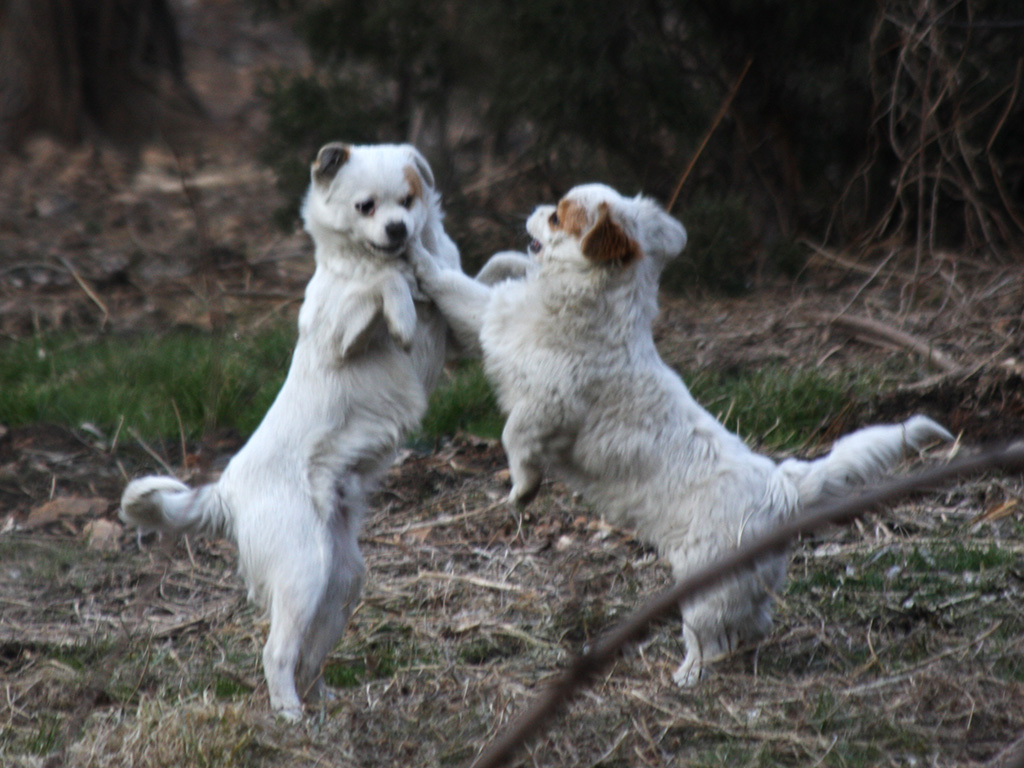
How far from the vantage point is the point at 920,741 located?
11.1 ft

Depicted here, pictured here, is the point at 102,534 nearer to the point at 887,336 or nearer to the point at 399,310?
the point at 399,310

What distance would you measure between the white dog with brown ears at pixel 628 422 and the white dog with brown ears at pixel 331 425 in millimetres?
193

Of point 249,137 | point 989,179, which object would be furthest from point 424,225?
point 249,137

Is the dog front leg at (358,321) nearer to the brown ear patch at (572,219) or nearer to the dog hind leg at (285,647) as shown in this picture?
the brown ear patch at (572,219)

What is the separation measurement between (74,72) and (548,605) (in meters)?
10.4

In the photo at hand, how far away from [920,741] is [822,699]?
1.04 feet

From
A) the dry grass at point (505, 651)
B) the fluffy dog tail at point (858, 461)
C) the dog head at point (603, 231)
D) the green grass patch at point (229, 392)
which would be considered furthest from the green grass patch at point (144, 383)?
the fluffy dog tail at point (858, 461)

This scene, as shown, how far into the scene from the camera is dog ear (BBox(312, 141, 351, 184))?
13.5 ft

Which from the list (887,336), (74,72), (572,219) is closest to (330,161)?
(572,219)

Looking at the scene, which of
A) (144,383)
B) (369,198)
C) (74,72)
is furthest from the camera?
(74,72)

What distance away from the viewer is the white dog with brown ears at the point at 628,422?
383 cm

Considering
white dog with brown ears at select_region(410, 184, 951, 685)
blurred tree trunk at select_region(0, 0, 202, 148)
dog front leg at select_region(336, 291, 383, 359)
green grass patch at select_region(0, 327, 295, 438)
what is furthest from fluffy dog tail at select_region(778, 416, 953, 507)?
blurred tree trunk at select_region(0, 0, 202, 148)

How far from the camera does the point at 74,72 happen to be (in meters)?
12.9

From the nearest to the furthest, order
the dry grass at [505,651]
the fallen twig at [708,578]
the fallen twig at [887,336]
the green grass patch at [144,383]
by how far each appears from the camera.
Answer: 1. the fallen twig at [708,578]
2. the dry grass at [505,651]
3. the fallen twig at [887,336]
4. the green grass patch at [144,383]
